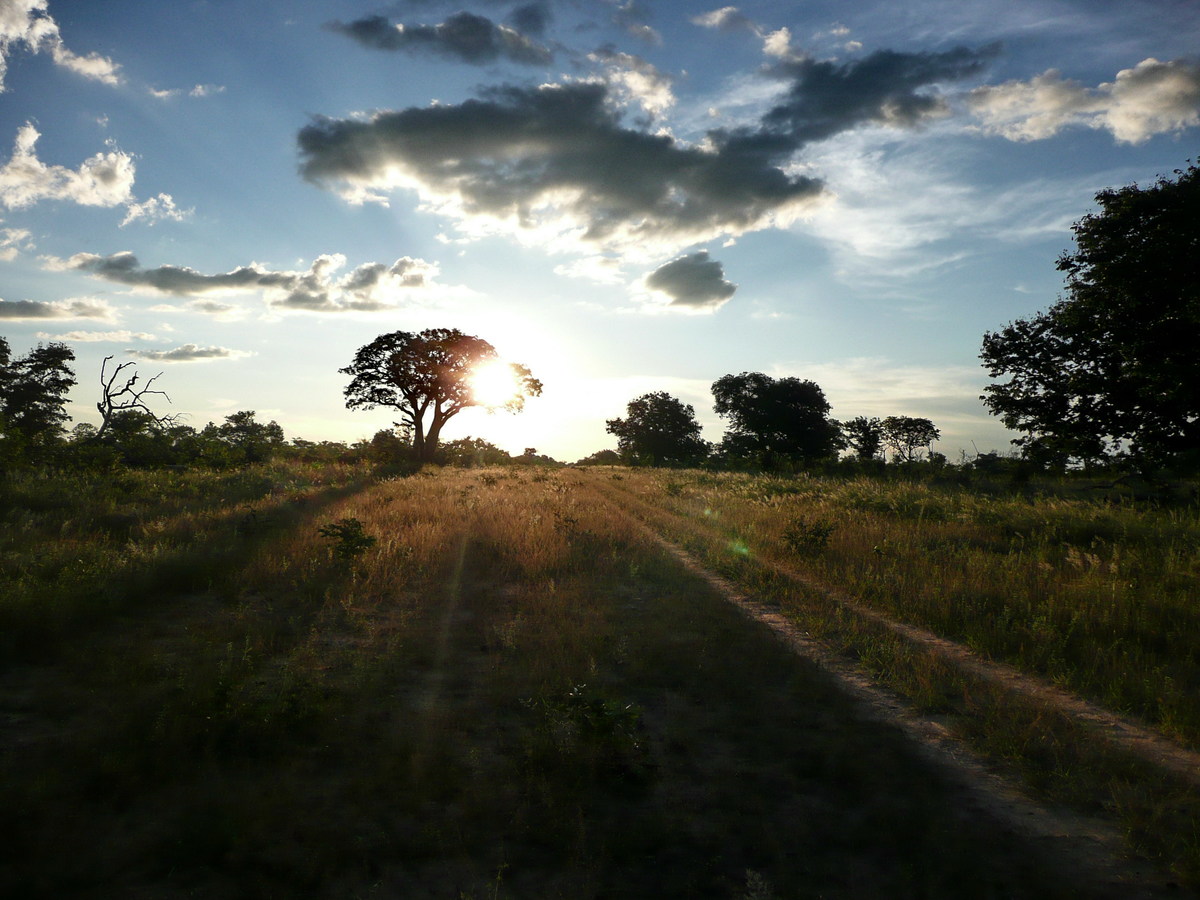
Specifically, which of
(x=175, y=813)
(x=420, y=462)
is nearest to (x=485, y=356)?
(x=420, y=462)

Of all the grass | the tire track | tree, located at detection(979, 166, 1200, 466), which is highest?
tree, located at detection(979, 166, 1200, 466)

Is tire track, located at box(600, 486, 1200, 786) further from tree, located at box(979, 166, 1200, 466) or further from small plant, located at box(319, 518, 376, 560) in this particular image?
tree, located at box(979, 166, 1200, 466)

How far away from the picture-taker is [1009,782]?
4.32 metres

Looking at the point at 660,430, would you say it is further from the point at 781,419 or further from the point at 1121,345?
the point at 1121,345

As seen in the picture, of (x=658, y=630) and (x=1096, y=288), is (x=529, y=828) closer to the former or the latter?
(x=658, y=630)

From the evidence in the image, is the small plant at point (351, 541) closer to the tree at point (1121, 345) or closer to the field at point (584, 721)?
the field at point (584, 721)

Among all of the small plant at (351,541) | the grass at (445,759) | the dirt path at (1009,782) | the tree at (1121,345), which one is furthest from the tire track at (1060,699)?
the tree at (1121,345)

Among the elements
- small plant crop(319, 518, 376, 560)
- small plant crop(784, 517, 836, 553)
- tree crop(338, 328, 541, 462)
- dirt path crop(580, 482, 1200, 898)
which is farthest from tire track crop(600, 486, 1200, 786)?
tree crop(338, 328, 541, 462)

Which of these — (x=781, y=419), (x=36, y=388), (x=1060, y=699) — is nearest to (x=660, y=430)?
(x=781, y=419)

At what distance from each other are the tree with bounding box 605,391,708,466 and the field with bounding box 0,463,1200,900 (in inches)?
2968

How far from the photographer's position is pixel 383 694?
5617 mm

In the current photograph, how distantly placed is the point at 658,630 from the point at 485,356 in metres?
43.7

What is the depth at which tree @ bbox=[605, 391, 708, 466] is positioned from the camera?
86.6m

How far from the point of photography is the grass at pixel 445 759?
340 centimetres
